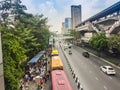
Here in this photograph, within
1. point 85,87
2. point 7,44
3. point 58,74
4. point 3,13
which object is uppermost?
point 3,13

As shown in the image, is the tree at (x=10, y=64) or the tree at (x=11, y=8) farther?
the tree at (x=11, y=8)

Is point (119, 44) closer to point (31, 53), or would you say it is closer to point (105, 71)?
point (105, 71)

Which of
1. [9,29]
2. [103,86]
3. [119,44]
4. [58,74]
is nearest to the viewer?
[58,74]

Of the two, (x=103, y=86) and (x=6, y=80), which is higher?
(x=6, y=80)

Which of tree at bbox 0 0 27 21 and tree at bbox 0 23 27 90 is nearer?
tree at bbox 0 23 27 90

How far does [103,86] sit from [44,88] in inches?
263

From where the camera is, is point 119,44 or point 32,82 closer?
point 32,82

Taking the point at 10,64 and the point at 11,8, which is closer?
the point at 10,64

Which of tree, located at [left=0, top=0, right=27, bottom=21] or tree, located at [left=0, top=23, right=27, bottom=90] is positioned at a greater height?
tree, located at [left=0, top=0, right=27, bottom=21]

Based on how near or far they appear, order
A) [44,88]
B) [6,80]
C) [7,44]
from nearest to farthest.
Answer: [6,80]
[7,44]
[44,88]

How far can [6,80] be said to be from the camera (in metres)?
15.9

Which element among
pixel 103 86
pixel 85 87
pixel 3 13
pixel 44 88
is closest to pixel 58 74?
pixel 44 88

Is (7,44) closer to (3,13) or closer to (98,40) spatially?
(3,13)

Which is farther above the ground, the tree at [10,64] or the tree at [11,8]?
the tree at [11,8]
